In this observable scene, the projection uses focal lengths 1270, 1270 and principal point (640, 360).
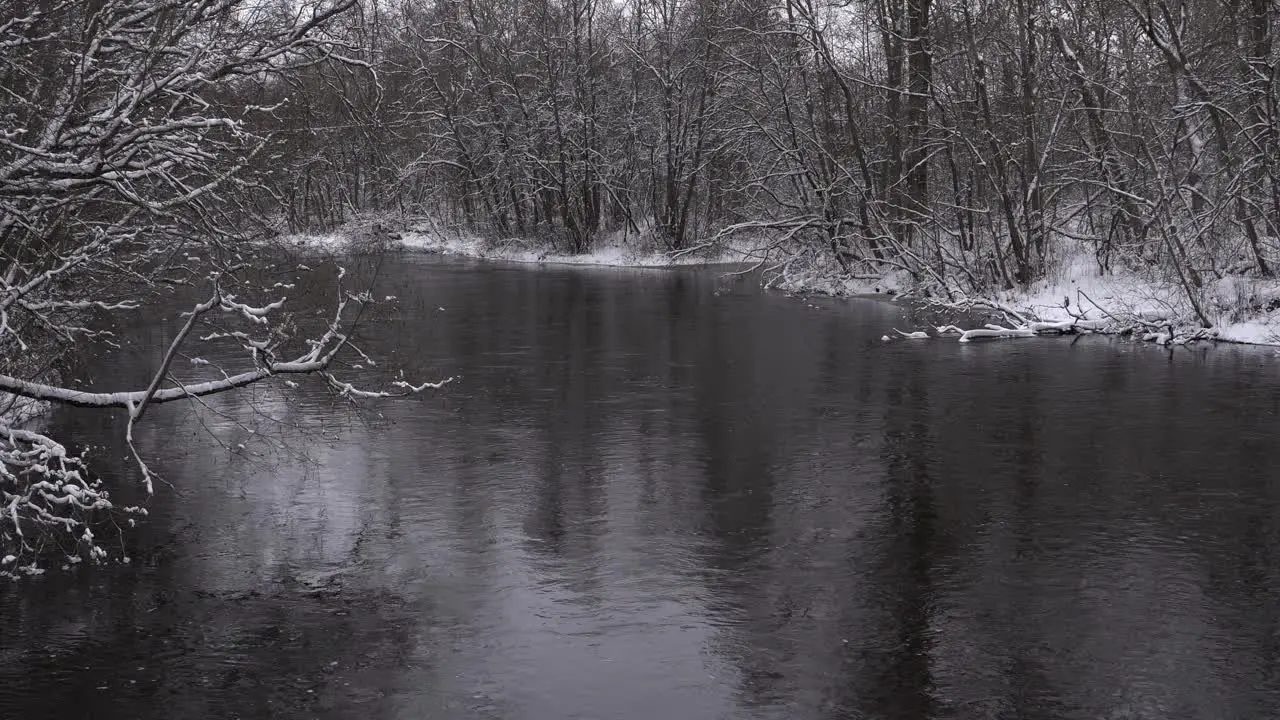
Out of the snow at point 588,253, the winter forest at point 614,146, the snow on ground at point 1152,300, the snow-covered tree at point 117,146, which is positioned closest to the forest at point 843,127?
the winter forest at point 614,146

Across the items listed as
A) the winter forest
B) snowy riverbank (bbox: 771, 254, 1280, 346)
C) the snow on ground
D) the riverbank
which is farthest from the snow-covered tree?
the snow on ground

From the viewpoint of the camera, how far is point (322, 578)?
986cm

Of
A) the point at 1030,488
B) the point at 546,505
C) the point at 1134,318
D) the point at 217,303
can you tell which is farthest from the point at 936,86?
the point at 217,303

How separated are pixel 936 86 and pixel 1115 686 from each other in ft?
75.5

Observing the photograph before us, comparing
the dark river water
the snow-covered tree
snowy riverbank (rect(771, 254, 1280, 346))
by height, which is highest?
the snow-covered tree

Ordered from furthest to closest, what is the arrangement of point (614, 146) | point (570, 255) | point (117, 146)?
1. point (614, 146)
2. point (570, 255)
3. point (117, 146)

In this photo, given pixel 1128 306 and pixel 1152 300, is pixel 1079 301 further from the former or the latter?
pixel 1152 300

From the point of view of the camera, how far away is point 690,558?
33.8 ft

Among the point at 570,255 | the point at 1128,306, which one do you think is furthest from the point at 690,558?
the point at 570,255

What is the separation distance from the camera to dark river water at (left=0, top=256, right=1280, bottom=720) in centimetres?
774

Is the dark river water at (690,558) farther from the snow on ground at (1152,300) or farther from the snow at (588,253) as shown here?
the snow at (588,253)

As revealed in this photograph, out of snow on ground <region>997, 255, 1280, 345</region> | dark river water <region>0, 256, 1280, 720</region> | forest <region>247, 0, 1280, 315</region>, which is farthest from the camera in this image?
snow on ground <region>997, 255, 1280, 345</region>

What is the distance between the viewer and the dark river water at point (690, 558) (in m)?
7.74

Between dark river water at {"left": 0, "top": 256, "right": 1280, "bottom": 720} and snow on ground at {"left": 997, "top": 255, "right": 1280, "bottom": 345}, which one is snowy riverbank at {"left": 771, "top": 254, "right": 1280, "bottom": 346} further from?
dark river water at {"left": 0, "top": 256, "right": 1280, "bottom": 720}
